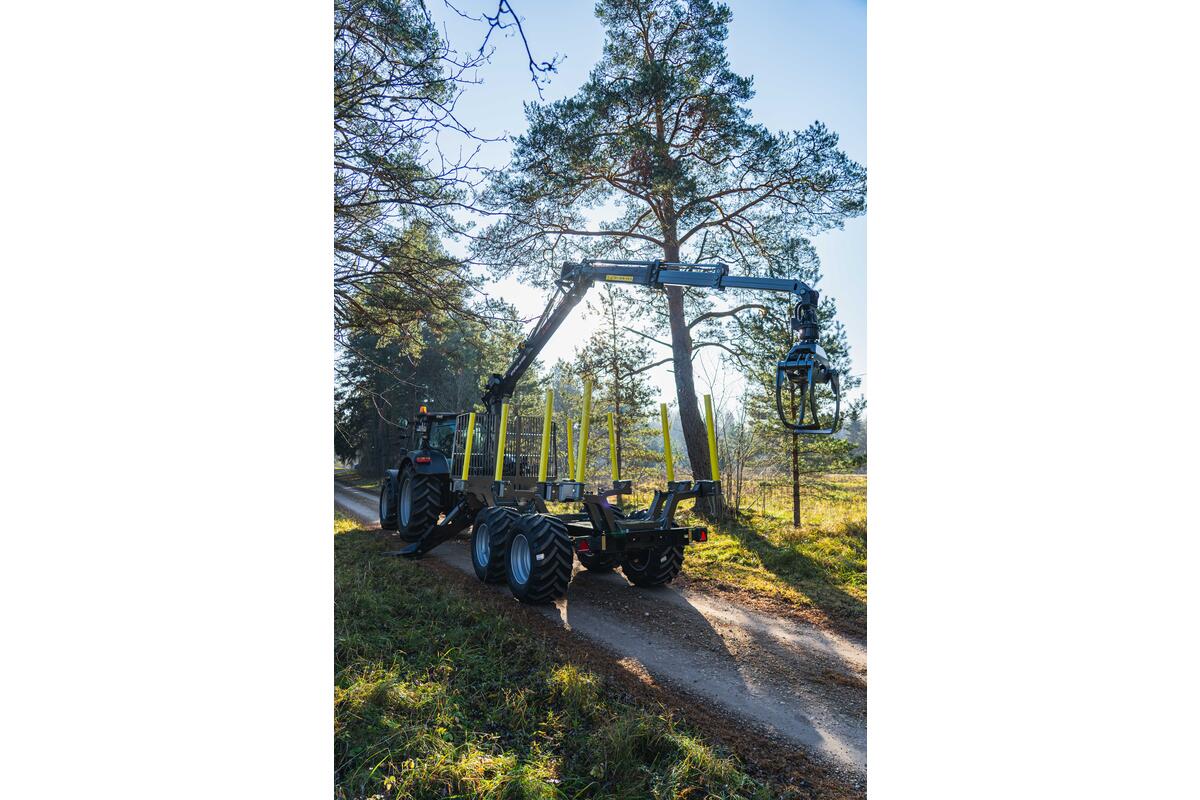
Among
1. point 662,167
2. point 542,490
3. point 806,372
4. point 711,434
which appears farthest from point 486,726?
point 662,167

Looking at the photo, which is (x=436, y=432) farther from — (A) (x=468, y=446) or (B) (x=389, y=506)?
(A) (x=468, y=446)

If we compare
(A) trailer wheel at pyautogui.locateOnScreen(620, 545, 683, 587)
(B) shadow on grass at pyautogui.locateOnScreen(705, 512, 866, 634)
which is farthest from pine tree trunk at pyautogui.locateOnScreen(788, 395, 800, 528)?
(A) trailer wheel at pyautogui.locateOnScreen(620, 545, 683, 587)

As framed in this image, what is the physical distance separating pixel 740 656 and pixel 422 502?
2972 mm

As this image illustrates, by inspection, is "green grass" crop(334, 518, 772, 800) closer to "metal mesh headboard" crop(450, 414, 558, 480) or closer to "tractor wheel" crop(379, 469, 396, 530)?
"metal mesh headboard" crop(450, 414, 558, 480)

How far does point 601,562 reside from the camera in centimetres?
431

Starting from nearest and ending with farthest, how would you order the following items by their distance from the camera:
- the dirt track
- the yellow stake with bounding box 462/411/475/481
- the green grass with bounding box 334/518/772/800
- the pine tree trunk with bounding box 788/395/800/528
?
1. the green grass with bounding box 334/518/772/800
2. the dirt track
3. the yellow stake with bounding box 462/411/475/481
4. the pine tree trunk with bounding box 788/395/800/528

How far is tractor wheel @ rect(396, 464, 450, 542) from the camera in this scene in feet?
15.8

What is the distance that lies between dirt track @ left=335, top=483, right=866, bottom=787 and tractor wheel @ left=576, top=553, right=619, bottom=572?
0.35 feet
